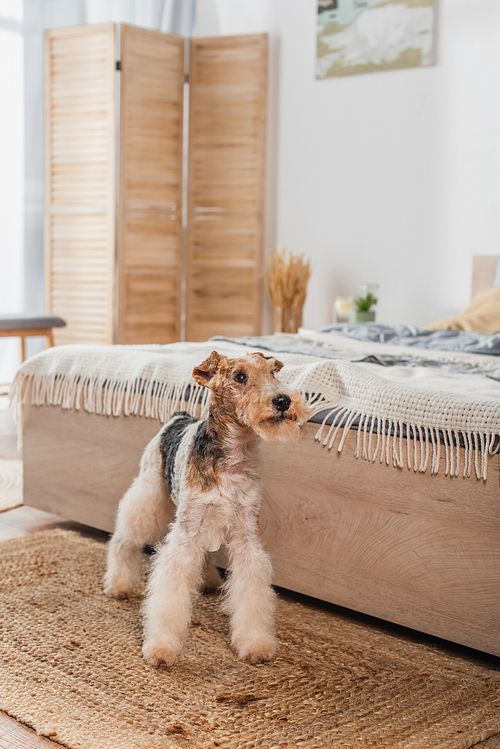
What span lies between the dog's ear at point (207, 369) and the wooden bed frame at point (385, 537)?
1.15 ft

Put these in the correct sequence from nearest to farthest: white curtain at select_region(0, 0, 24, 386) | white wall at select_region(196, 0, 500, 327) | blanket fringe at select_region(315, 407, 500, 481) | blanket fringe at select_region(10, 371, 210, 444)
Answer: blanket fringe at select_region(315, 407, 500, 481)
blanket fringe at select_region(10, 371, 210, 444)
white wall at select_region(196, 0, 500, 327)
white curtain at select_region(0, 0, 24, 386)

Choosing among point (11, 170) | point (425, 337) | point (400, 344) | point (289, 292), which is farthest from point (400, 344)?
point (11, 170)

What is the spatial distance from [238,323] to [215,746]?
3825 mm

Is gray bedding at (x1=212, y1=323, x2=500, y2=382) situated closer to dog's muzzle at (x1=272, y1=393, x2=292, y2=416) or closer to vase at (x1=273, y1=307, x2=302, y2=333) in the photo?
dog's muzzle at (x1=272, y1=393, x2=292, y2=416)

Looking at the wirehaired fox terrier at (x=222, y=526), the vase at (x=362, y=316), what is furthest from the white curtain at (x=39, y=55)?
the wirehaired fox terrier at (x=222, y=526)

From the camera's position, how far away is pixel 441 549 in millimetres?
1517

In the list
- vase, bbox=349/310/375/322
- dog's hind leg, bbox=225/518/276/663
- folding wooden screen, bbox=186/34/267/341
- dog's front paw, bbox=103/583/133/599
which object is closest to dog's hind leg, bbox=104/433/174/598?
dog's front paw, bbox=103/583/133/599

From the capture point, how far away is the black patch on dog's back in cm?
166

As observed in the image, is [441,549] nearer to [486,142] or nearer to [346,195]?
[486,142]

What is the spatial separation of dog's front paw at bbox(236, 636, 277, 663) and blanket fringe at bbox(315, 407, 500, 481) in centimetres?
45

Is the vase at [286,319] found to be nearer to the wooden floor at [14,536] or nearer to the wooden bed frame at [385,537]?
the wooden floor at [14,536]

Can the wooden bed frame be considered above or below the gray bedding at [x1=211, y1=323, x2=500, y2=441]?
below

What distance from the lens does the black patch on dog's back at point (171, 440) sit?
5.43 ft

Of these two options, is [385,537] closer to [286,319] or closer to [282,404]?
[282,404]
